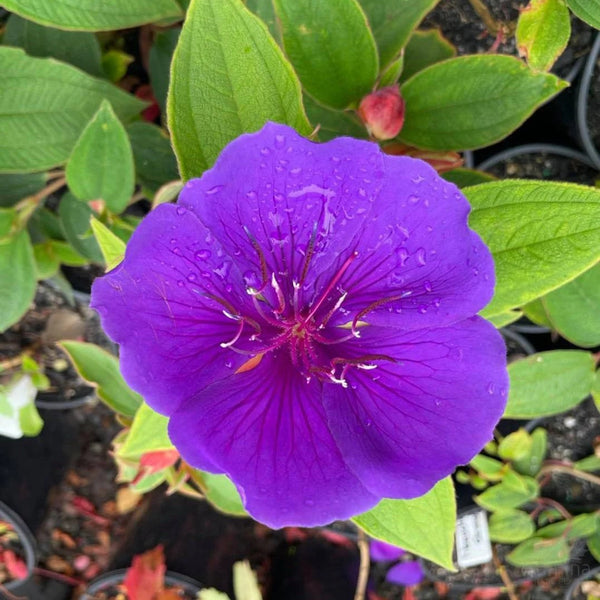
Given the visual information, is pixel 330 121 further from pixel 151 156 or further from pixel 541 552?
pixel 541 552

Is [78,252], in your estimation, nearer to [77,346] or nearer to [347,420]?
[77,346]

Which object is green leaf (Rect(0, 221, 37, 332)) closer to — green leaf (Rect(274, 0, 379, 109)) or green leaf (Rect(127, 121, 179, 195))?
green leaf (Rect(127, 121, 179, 195))

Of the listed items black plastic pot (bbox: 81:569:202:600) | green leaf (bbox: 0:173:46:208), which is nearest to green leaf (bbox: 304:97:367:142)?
green leaf (bbox: 0:173:46:208)

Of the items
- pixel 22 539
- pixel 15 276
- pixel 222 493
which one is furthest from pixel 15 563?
pixel 15 276

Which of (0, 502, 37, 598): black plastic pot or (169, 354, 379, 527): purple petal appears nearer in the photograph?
(169, 354, 379, 527): purple petal

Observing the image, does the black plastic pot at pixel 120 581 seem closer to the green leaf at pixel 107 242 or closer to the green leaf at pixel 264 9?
the green leaf at pixel 107 242

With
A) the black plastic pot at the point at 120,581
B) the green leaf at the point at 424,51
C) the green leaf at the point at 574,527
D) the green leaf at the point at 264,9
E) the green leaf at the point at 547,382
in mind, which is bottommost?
the black plastic pot at the point at 120,581

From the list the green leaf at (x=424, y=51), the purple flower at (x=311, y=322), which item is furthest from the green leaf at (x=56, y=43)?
the purple flower at (x=311, y=322)
